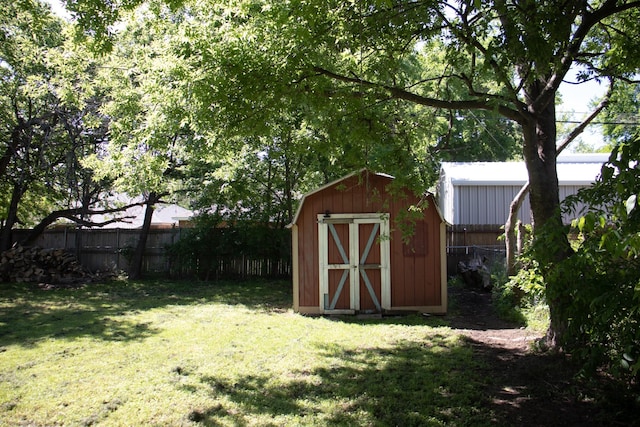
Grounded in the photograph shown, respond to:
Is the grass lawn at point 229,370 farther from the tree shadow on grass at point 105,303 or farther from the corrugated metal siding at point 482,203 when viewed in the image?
the corrugated metal siding at point 482,203

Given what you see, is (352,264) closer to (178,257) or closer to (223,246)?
(223,246)

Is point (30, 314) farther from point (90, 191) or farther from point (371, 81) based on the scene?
point (371, 81)

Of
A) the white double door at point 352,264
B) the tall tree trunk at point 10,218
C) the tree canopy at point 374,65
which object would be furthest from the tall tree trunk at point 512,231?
the tall tree trunk at point 10,218

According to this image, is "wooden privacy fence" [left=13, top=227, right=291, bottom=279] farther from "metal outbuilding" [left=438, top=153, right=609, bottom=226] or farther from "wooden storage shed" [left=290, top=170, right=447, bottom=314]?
"wooden storage shed" [left=290, top=170, right=447, bottom=314]

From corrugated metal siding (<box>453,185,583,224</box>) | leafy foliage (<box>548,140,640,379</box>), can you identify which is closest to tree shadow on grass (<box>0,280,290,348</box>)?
leafy foliage (<box>548,140,640,379</box>)

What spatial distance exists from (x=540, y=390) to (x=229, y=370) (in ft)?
11.4

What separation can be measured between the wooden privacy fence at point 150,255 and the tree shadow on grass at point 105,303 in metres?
0.90

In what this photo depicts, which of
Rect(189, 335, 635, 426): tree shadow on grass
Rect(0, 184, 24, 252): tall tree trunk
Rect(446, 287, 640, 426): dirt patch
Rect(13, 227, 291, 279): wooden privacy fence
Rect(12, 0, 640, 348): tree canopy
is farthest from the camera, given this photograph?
Rect(13, 227, 291, 279): wooden privacy fence

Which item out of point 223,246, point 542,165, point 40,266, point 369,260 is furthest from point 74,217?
point 542,165

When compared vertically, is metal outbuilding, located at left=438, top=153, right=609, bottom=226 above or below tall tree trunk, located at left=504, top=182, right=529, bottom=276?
above

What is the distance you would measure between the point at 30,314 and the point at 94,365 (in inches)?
192

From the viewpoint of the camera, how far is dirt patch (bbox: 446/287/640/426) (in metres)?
4.50

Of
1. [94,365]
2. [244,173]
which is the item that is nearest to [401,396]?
[94,365]

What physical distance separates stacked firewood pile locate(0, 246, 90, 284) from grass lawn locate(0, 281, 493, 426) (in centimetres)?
534
